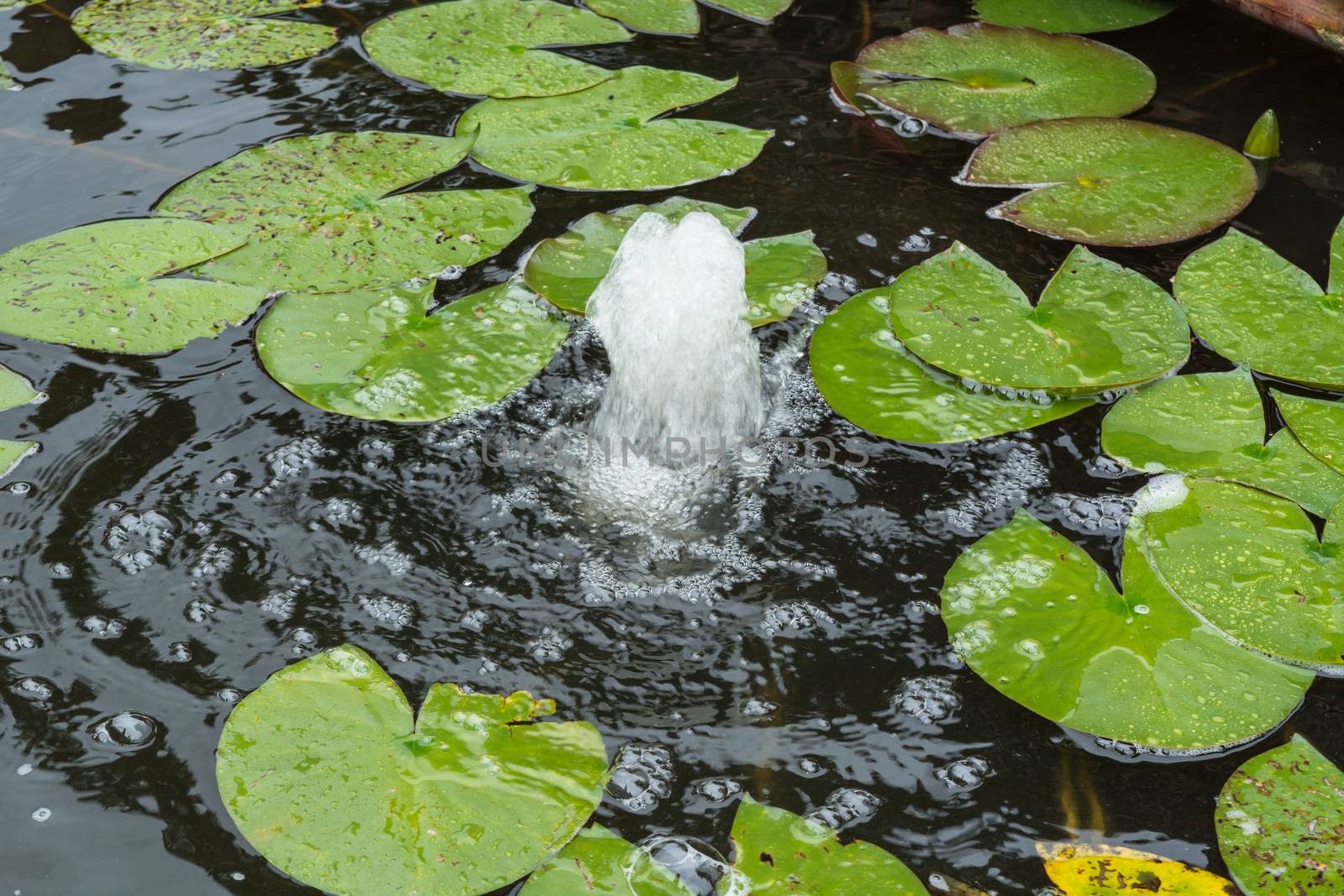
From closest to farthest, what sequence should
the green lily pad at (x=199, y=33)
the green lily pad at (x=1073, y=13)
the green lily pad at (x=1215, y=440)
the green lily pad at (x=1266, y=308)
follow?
the green lily pad at (x=1215, y=440) < the green lily pad at (x=1266, y=308) < the green lily pad at (x=199, y=33) < the green lily pad at (x=1073, y=13)

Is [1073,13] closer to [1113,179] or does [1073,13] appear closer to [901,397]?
[1113,179]

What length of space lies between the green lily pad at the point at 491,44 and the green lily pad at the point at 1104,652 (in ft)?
6.54

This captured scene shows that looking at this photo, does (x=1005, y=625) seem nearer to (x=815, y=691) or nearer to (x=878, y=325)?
(x=815, y=691)

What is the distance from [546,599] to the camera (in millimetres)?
2047

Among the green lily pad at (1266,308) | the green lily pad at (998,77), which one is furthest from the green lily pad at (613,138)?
the green lily pad at (1266,308)

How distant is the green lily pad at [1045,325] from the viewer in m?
2.37

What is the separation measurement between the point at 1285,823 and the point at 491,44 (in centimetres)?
291

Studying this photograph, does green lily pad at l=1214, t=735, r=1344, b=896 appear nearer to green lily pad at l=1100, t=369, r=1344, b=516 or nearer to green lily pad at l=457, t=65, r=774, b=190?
green lily pad at l=1100, t=369, r=1344, b=516

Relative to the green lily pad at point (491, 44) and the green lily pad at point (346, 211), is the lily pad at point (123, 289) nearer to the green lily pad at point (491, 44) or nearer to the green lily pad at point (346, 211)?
the green lily pad at point (346, 211)

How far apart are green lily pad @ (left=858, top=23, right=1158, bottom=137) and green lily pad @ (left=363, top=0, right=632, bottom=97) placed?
34.3 inches

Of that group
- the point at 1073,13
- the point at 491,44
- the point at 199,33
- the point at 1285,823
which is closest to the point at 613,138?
the point at 491,44

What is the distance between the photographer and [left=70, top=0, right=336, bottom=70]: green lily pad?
342 cm

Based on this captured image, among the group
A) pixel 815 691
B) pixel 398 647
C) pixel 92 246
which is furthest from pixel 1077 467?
pixel 92 246

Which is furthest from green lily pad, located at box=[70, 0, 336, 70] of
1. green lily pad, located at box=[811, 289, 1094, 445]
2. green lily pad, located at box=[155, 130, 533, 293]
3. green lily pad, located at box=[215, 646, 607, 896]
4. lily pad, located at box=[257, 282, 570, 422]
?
green lily pad, located at box=[215, 646, 607, 896]
